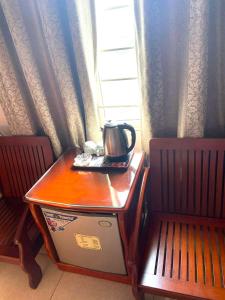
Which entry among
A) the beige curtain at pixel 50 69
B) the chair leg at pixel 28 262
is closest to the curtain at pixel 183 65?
the beige curtain at pixel 50 69

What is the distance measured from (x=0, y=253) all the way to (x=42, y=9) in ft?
4.22

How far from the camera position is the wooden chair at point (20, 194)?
1246 millimetres

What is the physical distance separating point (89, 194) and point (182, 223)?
566mm

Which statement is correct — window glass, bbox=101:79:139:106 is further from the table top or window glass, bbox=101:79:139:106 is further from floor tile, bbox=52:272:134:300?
floor tile, bbox=52:272:134:300

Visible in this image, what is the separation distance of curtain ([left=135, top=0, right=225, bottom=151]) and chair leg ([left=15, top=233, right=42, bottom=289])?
91 centimetres

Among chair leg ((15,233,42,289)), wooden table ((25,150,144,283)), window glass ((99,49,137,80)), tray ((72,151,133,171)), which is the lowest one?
chair leg ((15,233,42,289))

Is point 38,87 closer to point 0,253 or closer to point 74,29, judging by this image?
point 74,29

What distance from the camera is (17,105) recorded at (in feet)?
4.52

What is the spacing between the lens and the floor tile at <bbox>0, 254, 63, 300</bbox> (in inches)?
53.8

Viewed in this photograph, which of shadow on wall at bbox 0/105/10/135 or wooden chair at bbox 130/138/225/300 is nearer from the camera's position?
wooden chair at bbox 130/138/225/300

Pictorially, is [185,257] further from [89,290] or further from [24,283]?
[24,283]

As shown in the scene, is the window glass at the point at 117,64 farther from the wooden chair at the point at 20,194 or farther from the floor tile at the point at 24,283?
the floor tile at the point at 24,283

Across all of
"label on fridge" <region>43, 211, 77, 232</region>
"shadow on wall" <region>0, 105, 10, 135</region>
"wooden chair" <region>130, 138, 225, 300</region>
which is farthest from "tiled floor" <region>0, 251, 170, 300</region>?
"shadow on wall" <region>0, 105, 10, 135</region>

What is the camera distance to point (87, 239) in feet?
3.62
